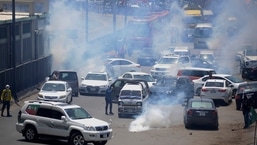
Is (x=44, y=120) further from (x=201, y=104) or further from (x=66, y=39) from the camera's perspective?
(x=66, y=39)

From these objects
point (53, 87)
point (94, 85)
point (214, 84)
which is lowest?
point (94, 85)

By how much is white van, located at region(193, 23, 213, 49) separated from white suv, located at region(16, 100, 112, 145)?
42.9 m

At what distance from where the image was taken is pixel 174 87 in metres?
40.3

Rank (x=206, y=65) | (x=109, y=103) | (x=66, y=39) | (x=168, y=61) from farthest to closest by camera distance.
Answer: (x=66, y=39) → (x=206, y=65) → (x=168, y=61) → (x=109, y=103)

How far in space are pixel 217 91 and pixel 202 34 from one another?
104 ft

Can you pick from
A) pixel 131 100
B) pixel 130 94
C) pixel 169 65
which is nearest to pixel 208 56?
pixel 169 65

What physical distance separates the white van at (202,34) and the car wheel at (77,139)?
43.9 meters

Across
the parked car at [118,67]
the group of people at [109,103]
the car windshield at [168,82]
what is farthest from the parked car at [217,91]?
the parked car at [118,67]

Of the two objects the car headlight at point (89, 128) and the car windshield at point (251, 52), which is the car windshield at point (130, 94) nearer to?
the car headlight at point (89, 128)

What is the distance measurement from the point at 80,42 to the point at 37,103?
116ft

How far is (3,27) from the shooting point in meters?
42.2

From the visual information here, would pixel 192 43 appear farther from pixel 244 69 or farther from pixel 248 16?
pixel 244 69

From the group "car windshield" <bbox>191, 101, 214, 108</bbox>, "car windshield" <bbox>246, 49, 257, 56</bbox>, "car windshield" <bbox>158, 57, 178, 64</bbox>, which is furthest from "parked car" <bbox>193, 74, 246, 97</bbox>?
"car windshield" <bbox>246, 49, 257, 56</bbox>

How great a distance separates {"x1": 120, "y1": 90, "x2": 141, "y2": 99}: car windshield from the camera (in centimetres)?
3603
